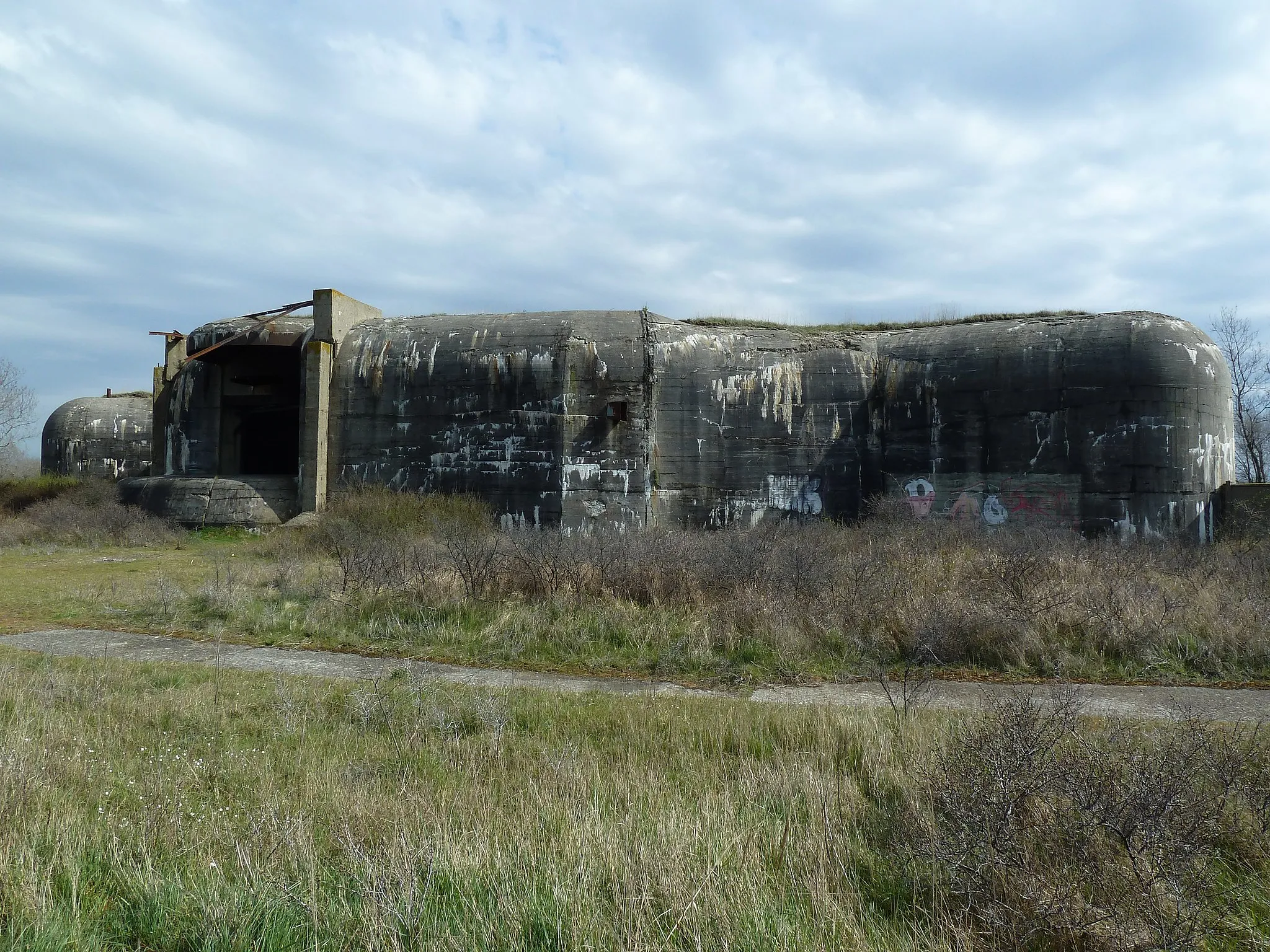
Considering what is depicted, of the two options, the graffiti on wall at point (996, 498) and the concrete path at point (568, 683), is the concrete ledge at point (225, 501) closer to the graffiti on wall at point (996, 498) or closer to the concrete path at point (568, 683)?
the concrete path at point (568, 683)

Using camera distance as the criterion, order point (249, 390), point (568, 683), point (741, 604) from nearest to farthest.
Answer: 1. point (568, 683)
2. point (741, 604)
3. point (249, 390)

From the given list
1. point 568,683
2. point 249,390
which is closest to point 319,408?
point 249,390

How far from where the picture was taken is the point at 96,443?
33.4 m

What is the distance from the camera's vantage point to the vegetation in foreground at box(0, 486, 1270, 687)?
277 inches

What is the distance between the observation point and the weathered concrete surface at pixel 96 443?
33.4 metres

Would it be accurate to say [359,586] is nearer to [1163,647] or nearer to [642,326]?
[1163,647]

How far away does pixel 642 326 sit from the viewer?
1925 centimetres

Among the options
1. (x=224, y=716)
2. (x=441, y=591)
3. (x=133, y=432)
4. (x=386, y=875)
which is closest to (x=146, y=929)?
(x=386, y=875)

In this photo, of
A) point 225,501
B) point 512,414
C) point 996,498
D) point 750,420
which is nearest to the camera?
point 996,498

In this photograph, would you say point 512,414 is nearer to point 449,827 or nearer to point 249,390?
point 249,390

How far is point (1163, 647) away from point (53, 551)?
2093 centimetres

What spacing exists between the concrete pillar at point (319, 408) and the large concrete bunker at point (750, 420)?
0.05m

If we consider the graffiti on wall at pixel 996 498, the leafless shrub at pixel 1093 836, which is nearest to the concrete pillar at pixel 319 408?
the graffiti on wall at pixel 996 498

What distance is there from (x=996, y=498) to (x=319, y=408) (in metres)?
15.9
